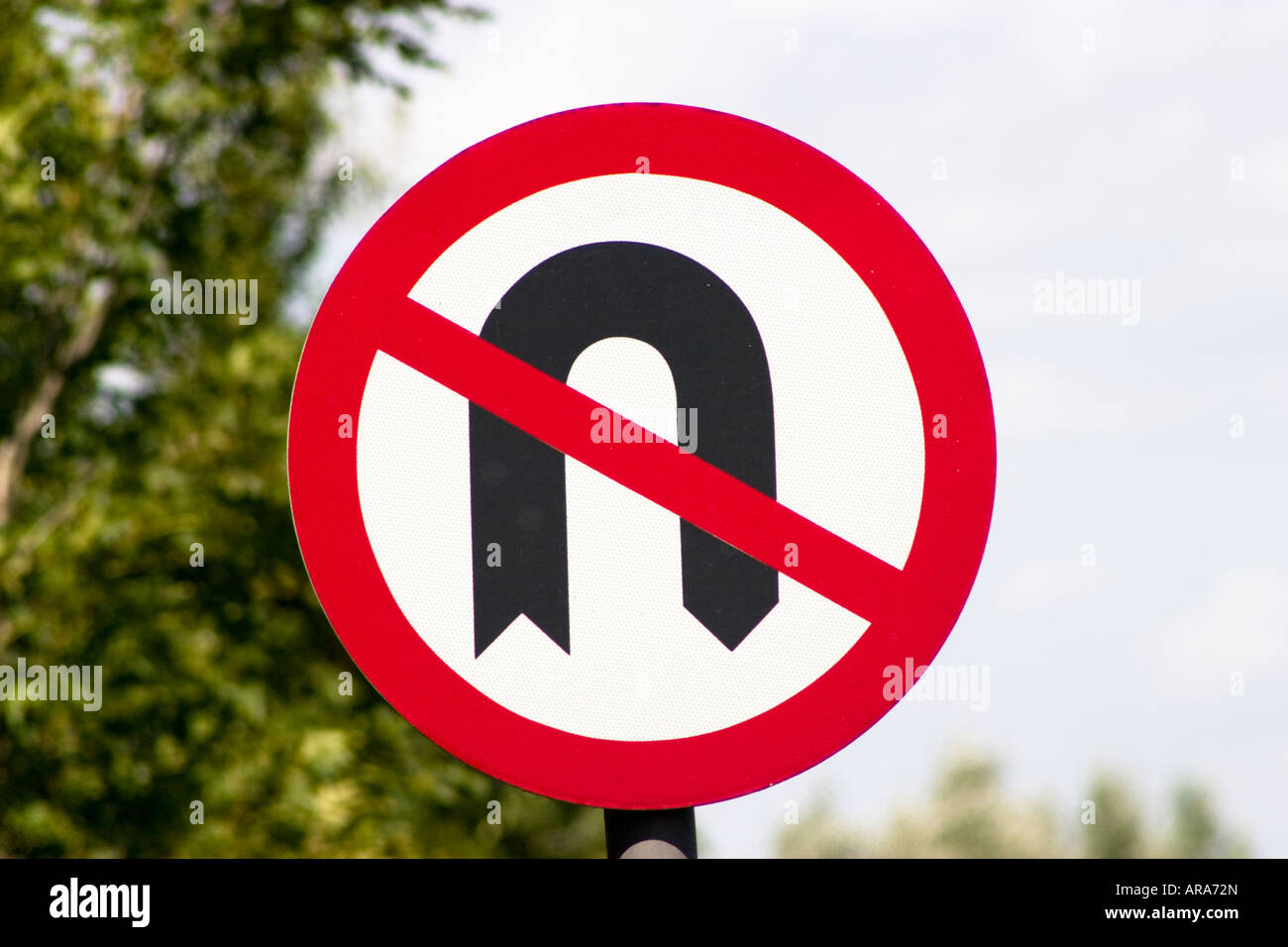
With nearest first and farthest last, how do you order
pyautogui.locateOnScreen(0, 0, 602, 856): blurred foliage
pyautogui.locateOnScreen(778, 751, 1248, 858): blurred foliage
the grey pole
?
the grey pole → pyautogui.locateOnScreen(0, 0, 602, 856): blurred foliage → pyautogui.locateOnScreen(778, 751, 1248, 858): blurred foliage

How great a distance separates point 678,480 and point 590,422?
0.36 feet

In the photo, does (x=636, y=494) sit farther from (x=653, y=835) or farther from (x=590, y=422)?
(x=653, y=835)

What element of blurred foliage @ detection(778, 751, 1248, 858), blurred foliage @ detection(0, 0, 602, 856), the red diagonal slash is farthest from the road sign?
blurred foliage @ detection(778, 751, 1248, 858)

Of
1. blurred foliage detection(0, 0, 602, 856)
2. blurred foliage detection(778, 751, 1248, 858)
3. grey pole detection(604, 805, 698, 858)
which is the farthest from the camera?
blurred foliage detection(778, 751, 1248, 858)

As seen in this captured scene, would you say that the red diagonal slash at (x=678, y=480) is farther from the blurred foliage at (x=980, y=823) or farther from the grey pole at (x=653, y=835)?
the blurred foliage at (x=980, y=823)

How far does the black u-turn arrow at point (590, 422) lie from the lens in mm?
1396

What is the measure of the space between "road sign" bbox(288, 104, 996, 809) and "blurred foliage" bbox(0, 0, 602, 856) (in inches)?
124

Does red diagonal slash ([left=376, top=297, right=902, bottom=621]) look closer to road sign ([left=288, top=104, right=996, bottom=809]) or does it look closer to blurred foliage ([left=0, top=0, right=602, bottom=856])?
road sign ([left=288, top=104, right=996, bottom=809])

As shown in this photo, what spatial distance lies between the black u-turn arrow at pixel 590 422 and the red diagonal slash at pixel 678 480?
1cm

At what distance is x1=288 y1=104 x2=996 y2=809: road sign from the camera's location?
1.38m

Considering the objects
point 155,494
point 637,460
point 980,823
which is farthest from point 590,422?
point 980,823
